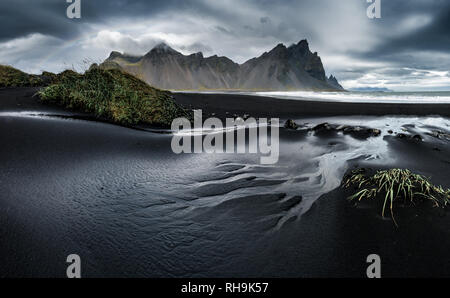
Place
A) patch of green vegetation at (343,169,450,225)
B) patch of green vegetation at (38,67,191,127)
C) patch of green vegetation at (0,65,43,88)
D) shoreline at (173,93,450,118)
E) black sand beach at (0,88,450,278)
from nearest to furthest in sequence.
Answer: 1. black sand beach at (0,88,450,278)
2. patch of green vegetation at (343,169,450,225)
3. patch of green vegetation at (38,67,191,127)
4. patch of green vegetation at (0,65,43,88)
5. shoreline at (173,93,450,118)

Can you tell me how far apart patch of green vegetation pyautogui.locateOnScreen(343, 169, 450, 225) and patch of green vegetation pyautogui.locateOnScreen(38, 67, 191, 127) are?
7.72m

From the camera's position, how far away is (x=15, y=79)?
1184 centimetres

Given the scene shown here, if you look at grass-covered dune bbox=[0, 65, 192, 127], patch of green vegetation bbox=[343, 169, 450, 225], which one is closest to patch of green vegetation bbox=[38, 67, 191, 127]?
grass-covered dune bbox=[0, 65, 192, 127]

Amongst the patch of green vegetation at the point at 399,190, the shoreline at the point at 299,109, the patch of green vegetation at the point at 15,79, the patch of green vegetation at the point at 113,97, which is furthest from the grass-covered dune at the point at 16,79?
the patch of green vegetation at the point at 399,190

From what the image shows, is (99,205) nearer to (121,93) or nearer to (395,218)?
(395,218)

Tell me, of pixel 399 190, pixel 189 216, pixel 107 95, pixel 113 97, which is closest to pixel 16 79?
pixel 107 95

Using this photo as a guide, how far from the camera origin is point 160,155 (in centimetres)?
612

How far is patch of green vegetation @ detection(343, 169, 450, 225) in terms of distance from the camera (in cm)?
350

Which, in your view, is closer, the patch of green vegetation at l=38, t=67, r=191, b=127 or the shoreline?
the patch of green vegetation at l=38, t=67, r=191, b=127

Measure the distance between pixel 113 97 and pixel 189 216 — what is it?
25.5 feet

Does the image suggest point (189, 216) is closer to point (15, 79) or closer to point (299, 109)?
point (15, 79)

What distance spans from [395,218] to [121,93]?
400 inches

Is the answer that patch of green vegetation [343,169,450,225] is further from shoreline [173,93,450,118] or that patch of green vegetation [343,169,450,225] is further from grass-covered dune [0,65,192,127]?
shoreline [173,93,450,118]

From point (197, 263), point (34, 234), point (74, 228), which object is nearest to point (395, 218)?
point (197, 263)
